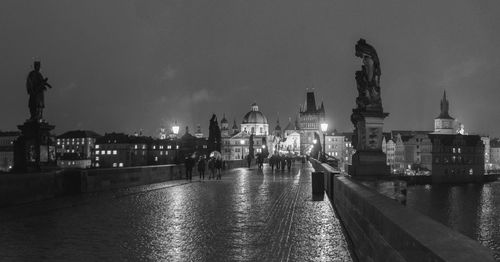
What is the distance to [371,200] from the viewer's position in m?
7.95

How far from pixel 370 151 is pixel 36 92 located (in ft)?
42.7

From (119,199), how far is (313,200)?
21.3 ft

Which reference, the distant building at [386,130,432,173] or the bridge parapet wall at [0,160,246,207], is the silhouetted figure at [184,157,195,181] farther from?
the distant building at [386,130,432,173]

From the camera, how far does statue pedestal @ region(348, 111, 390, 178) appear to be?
17.3m

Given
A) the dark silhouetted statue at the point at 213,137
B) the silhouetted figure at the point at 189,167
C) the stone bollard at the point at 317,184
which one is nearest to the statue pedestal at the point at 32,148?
the stone bollard at the point at 317,184

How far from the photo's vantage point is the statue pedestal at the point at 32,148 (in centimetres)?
2066

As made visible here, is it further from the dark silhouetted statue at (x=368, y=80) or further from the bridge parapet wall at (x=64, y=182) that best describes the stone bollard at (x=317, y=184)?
the bridge parapet wall at (x=64, y=182)

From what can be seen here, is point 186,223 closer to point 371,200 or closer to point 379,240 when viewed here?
point 371,200

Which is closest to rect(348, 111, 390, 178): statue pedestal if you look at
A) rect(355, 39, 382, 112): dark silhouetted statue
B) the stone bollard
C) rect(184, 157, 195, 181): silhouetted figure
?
rect(355, 39, 382, 112): dark silhouetted statue

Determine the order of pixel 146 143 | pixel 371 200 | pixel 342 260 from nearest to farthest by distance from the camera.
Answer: pixel 371 200
pixel 342 260
pixel 146 143

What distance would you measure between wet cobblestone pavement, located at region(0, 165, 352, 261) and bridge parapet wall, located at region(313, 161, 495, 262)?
2.93 ft

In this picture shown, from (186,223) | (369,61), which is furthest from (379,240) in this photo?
(369,61)

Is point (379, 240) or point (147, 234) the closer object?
point (379, 240)

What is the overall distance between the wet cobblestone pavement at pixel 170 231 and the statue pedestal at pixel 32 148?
13.4 feet
